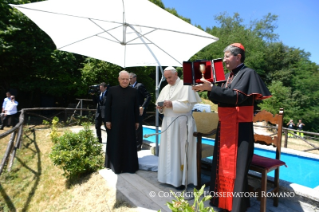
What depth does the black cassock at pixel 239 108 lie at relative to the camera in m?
2.16

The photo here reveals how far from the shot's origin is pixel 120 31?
13.3 feet

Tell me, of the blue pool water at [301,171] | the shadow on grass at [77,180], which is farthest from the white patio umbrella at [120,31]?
the blue pool water at [301,171]

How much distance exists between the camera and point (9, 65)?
13.0 metres

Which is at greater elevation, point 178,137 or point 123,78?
point 123,78

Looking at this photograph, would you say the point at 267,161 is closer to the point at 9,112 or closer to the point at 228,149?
the point at 228,149

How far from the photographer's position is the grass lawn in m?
3.30

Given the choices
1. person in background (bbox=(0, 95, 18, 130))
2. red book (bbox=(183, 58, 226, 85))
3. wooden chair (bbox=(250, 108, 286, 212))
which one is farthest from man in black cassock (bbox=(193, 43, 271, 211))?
person in background (bbox=(0, 95, 18, 130))

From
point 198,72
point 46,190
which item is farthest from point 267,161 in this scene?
point 46,190

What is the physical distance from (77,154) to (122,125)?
1.12m

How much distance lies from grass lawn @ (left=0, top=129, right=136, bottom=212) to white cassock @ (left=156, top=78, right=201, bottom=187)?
2.83 ft

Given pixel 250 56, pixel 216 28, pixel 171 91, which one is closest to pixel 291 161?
pixel 171 91

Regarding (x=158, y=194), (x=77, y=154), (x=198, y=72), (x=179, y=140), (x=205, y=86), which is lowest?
(x=158, y=194)

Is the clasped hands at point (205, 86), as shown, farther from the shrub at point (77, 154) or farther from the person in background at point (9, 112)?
the person in background at point (9, 112)

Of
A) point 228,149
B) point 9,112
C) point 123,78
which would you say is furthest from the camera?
point 9,112
